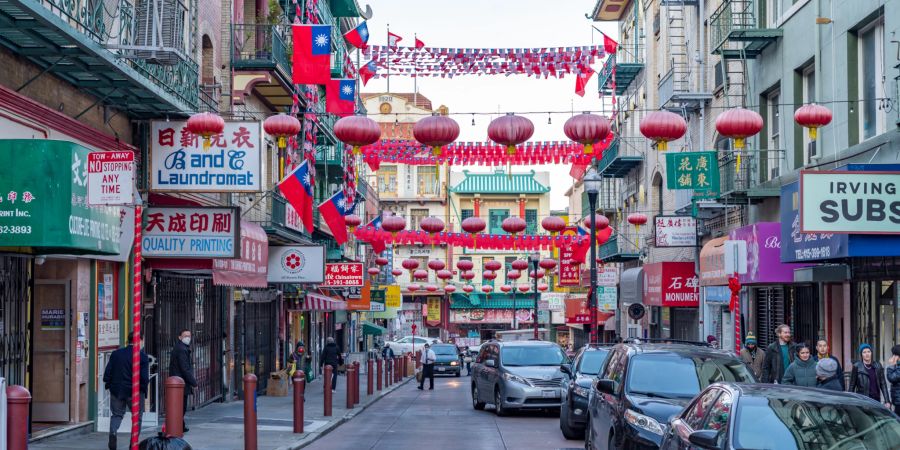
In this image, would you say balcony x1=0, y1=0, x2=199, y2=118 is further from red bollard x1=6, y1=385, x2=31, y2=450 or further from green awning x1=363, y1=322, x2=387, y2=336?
green awning x1=363, y1=322, x2=387, y2=336

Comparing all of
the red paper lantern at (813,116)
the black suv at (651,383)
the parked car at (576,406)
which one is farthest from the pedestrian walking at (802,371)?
the red paper lantern at (813,116)

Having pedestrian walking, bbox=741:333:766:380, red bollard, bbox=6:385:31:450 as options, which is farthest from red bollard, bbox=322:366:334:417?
red bollard, bbox=6:385:31:450

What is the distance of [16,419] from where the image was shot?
1040cm

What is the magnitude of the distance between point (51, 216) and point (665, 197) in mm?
29486

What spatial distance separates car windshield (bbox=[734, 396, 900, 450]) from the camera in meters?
8.81

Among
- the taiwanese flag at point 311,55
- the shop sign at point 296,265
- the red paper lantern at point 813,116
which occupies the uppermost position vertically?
the taiwanese flag at point 311,55

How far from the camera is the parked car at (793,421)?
29.0 ft

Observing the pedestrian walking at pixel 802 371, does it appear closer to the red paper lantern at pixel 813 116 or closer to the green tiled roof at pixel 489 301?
the red paper lantern at pixel 813 116

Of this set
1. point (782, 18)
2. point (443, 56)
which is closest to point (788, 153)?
point (782, 18)

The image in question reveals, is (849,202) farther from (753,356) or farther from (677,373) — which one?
(753,356)

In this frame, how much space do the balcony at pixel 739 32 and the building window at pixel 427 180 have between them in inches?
2450

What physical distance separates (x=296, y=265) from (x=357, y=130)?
1177 centimetres

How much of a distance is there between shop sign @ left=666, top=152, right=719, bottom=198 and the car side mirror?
63.0 feet

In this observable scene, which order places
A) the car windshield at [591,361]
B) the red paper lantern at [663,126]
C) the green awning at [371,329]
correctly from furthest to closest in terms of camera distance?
the green awning at [371,329] → the car windshield at [591,361] → the red paper lantern at [663,126]
